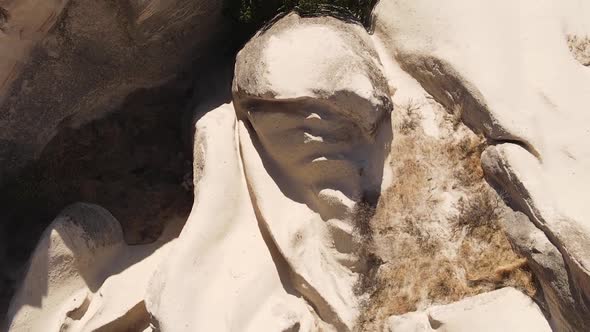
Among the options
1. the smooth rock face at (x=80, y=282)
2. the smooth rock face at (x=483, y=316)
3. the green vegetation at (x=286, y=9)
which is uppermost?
the green vegetation at (x=286, y=9)

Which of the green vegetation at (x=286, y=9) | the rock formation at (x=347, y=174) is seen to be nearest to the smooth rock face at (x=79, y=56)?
the rock formation at (x=347, y=174)

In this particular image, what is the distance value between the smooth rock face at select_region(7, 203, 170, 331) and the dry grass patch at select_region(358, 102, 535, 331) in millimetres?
1875

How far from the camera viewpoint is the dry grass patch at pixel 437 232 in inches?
183

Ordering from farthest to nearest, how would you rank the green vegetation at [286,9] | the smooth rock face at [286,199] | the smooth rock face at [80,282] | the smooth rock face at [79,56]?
the green vegetation at [286,9], the smooth rock face at [80,282], the smooth rock face at [79,56], the smooth rock face at [286,199]

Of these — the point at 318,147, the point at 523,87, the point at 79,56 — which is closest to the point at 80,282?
the point at 79,56

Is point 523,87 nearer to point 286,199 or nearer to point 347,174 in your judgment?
point 347,174

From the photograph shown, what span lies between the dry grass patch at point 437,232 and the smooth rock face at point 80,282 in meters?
1.88

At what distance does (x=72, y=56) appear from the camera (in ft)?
17.3

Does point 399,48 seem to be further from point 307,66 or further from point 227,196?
point 227,196

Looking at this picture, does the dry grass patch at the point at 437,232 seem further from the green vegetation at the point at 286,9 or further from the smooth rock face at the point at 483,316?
the green vegetation at the point at 286,9

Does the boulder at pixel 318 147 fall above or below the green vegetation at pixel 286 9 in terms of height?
below

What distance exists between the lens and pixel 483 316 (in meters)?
4.47

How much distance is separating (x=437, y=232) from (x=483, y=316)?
658 mm

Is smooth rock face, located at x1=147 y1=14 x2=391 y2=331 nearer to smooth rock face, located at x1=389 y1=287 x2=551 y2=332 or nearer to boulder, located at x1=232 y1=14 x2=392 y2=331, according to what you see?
boulder, located at x1=232 y1=14 x2=392 y2=331
